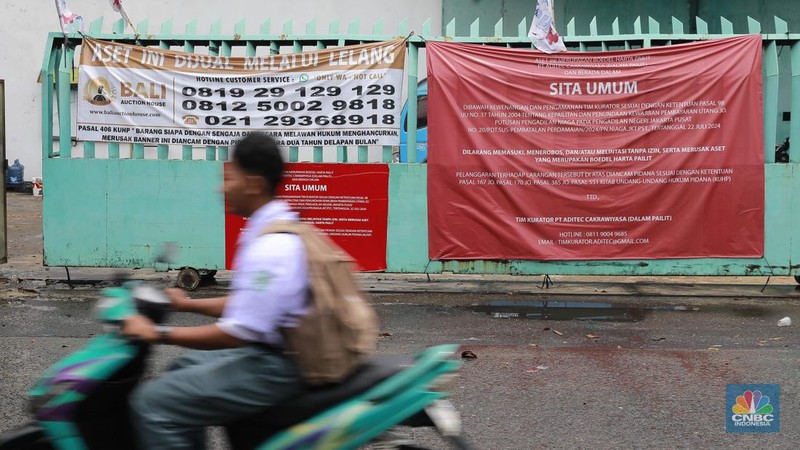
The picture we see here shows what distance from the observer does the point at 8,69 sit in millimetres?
20406

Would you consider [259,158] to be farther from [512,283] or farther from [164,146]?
[512,283]

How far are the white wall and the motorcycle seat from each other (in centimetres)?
1697

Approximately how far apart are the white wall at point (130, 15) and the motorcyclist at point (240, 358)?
17.0 meters

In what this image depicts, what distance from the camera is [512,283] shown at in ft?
32.9

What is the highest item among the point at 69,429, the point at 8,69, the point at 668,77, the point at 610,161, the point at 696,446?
the point at 8,69

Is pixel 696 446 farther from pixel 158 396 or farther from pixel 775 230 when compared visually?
pixel 775 230

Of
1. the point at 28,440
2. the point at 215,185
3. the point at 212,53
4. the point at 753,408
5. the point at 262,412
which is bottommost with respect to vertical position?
the point at 753,408

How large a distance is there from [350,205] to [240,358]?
636 centimetres

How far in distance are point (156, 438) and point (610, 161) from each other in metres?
6.99

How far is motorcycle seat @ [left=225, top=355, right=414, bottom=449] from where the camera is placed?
2.81m

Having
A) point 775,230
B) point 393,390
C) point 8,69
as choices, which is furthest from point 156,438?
point 8,69

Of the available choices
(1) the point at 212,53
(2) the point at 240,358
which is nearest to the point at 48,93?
(1) the point at 212,53

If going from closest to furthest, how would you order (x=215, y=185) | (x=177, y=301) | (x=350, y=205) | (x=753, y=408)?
(x=177, y=301) → (x=753, y=408) → (x=350, y=205) → (x=215, y=185)

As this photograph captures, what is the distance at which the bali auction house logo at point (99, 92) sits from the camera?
935 centimetres
